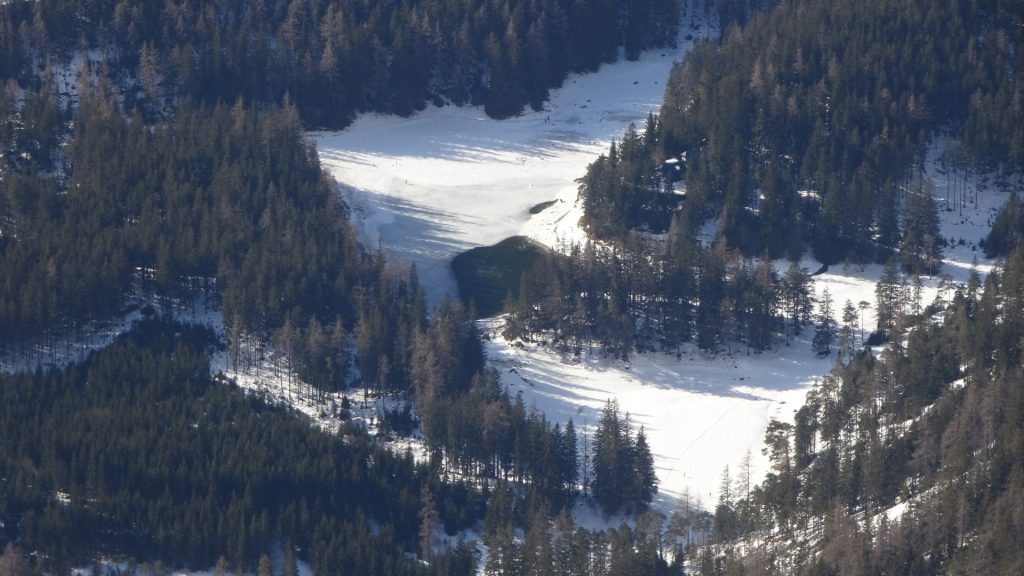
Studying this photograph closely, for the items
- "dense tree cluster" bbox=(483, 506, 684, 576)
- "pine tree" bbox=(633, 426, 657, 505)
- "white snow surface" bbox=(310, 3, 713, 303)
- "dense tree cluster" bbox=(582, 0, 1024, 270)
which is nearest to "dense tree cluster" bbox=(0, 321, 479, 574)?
"dense tree cluster" bbox=(483, 506, 684, 576)

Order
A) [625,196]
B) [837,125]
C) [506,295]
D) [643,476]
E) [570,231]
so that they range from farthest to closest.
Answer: [837,125] < [570,231] < [625,196] < [506,295] < [643,476]

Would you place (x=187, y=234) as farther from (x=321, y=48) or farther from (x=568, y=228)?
(x=321, y=48)

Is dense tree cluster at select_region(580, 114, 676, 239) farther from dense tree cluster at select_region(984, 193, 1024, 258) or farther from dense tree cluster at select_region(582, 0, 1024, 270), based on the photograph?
dense tree cluster at select_region(984, 193, 1024, 258)

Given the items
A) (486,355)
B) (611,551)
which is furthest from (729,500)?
(486,355)

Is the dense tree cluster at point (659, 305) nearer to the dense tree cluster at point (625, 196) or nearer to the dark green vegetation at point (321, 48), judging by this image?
the dense tree cluster at point (625, 196)

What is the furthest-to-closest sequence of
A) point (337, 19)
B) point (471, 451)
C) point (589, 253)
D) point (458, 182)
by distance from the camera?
1. point (337, 19)
2. point (458, 182)
3. point (589, 253)
4. point (471, 451)

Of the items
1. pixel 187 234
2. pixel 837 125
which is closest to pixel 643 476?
pixel 187 234

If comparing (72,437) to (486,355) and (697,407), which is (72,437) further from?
(697,407)
